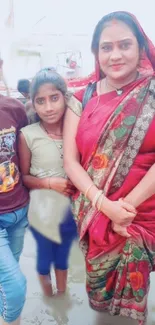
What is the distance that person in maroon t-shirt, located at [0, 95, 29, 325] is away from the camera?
6.01 ft

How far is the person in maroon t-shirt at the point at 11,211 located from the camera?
6.01ft

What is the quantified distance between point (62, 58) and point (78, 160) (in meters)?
14.1

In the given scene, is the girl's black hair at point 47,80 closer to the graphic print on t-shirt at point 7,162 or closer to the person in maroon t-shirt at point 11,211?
the person in maroon t-shirt at point 11,211

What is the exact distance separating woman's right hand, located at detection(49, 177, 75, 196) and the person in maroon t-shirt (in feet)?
0.55

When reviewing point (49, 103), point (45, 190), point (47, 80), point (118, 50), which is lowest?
point (45, 190)

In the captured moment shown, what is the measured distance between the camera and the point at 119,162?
5.87ft

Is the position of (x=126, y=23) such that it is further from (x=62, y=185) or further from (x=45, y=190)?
(x=45, y=190)

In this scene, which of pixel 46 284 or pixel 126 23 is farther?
pixel 46 284

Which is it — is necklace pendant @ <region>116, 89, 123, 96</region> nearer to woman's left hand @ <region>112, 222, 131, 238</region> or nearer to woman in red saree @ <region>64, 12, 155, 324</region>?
woman in red saree @ <region>64, 12, 155, 324</region>

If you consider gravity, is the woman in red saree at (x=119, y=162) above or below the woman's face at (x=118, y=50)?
below

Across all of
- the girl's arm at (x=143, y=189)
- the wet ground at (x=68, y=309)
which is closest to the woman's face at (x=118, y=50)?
the girl's arm at (x=143, y=189)

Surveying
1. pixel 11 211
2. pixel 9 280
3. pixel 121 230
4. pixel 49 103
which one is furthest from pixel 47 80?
pixel 9 280

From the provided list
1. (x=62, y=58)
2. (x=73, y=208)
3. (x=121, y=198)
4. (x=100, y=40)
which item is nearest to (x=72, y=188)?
(x=73, y=208)

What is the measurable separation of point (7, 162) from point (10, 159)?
3 centimetres
